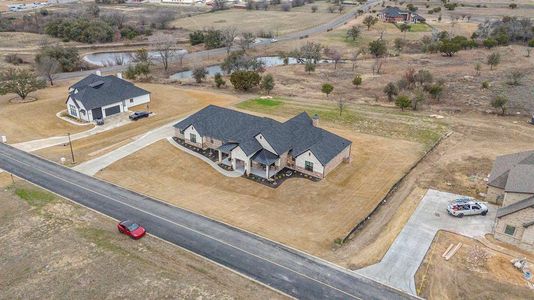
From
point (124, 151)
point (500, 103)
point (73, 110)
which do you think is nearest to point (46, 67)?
point (73, 110)

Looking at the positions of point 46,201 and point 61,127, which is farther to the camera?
point 61,127

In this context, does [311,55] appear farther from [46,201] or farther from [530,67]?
[46,201]

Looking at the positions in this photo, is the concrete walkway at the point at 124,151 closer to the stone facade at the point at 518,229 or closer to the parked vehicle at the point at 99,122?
the parked vehicle at the point at 99,122

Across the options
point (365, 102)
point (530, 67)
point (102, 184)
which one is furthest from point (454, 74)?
point (102, 184)

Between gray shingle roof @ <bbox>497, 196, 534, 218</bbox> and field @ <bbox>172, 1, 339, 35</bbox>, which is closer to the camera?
gray shingle roof @ <bbox>497, 196, 534, 218</bbox>

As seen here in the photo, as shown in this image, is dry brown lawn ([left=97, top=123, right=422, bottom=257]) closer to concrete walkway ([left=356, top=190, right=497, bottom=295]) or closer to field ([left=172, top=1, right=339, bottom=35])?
concrete walkway ([left=356, top=190, right=497, bottom=295])

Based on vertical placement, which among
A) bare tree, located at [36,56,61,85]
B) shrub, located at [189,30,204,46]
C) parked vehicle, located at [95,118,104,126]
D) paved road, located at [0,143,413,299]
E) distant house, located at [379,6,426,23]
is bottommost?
paved road, located at [0,143,413,299]

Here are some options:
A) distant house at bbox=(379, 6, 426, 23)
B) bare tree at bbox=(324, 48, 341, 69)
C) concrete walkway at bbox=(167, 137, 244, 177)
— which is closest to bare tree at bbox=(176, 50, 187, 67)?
bare tree at bbox=(324, 48, 341, 69)

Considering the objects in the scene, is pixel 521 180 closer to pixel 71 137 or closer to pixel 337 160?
pixel 337 160
